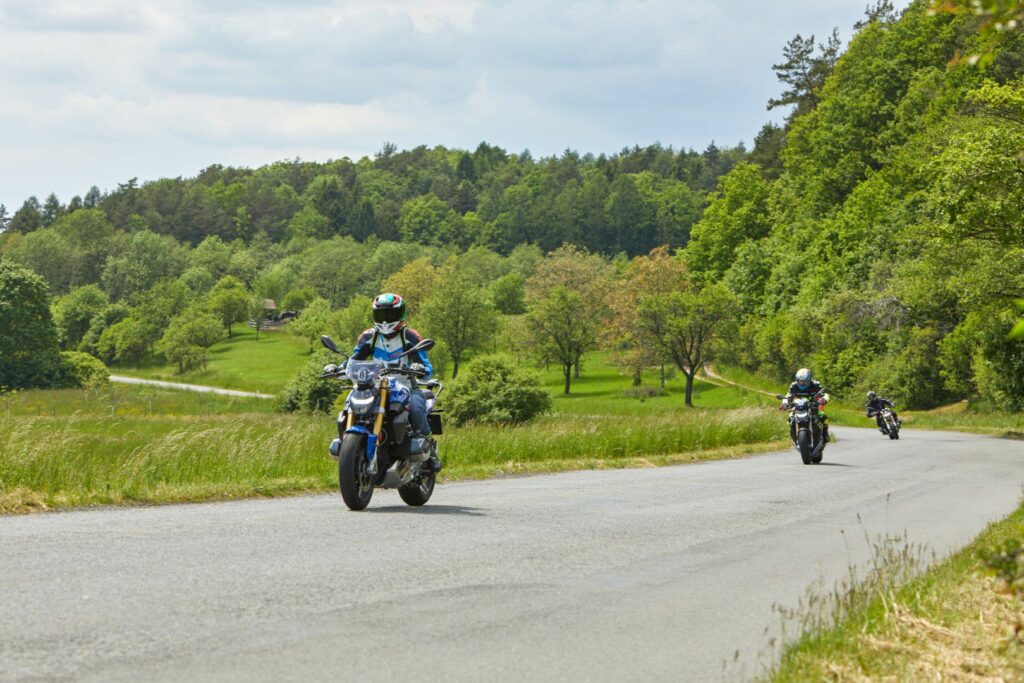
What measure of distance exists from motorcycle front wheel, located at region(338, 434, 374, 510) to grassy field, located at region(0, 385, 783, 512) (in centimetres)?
253

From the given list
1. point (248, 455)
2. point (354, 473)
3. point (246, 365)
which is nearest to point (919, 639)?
point (354, 473)

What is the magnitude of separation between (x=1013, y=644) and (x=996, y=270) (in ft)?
120

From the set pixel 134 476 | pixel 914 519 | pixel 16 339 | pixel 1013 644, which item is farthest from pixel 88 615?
pixel 16 339

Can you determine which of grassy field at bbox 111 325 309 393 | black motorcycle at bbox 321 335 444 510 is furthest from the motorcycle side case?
grassy field at bbox 111 325 309 393

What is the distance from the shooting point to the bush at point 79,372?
91.0 metres

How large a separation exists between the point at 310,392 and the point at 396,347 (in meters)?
56.7

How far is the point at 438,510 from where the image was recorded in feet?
39.7

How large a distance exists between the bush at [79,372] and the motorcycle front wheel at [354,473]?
8225cm

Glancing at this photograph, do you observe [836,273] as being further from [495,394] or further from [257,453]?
[257,453]

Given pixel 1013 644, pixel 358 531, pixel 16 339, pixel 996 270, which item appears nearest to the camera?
pixel 1013 644

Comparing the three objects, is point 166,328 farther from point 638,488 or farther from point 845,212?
point 638,488

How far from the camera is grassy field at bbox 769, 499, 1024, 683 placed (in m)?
5.70

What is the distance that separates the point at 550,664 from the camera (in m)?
5.87

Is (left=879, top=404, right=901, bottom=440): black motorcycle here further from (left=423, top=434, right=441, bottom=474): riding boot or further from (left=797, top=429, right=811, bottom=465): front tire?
(left=423, top=434, right=441, bottom=474): riding boot
